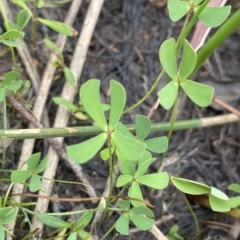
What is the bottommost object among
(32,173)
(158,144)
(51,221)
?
(51,221)

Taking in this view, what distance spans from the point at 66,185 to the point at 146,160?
0.38 meters

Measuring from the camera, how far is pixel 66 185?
49.6 inches

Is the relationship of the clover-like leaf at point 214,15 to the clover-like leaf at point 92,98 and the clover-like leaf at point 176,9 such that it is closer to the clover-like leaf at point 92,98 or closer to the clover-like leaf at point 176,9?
the clover-like leaf at point 176,9

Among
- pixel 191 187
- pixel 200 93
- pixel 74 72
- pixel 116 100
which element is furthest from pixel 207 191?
pixel 74 72

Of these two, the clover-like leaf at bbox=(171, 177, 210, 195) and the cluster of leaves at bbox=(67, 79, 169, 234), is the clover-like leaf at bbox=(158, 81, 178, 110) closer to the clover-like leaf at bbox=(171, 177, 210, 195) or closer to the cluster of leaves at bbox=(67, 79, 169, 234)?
the cluster of leaves at bbox=(67, 79, 169, 234)

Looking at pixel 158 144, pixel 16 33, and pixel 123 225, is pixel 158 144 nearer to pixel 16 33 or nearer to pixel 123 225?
pixel 123 225

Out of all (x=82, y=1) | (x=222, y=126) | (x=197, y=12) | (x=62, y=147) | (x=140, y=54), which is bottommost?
(x=62, y=147)

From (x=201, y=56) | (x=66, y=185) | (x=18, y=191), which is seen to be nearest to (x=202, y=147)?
(x=201, y=56)

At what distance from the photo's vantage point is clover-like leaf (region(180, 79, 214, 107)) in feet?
2.83

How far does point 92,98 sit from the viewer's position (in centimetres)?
81

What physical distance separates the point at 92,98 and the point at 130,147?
0.12 metres

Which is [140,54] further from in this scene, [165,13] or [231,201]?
[231,201]

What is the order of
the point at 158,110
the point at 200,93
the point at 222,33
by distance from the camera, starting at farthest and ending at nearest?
the point at 158,110
the point at 222,33
the point at 200,93

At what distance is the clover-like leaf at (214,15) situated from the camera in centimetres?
99
